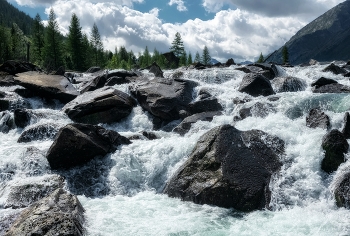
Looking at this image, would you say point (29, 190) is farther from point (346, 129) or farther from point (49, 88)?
point (49, 88)

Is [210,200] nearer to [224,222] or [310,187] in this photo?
[224,222]

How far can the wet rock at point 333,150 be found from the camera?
14859 mm

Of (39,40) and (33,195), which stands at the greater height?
(39,40)

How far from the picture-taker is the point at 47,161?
56.9ft

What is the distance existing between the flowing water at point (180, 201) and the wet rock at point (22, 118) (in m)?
2.08

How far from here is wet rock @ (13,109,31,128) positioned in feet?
83.3

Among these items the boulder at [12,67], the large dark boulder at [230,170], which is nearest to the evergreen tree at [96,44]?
the boulder at [12,67]

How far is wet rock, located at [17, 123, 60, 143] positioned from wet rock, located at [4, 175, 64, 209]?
6.34 m

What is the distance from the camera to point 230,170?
1416 centimetres

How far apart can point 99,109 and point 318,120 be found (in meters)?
17.4

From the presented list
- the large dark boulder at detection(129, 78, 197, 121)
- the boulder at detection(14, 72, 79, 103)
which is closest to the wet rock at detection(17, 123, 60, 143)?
the large dark boulder at detection(129, 78, 197, 121)

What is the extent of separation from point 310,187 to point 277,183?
4.68ft

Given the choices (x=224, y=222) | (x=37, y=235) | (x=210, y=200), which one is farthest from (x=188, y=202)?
(x=37, y=235)

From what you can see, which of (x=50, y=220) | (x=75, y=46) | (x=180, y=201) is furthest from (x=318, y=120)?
(x=75, y=46)
